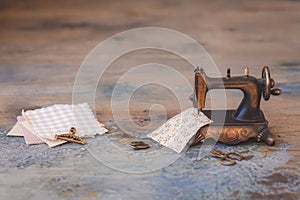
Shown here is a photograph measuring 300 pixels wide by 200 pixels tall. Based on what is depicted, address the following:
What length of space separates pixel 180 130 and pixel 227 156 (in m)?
0.21

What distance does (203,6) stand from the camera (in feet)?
12.8

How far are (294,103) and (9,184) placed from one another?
131 centimetres

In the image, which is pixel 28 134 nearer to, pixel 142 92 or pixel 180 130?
pixel 180 130

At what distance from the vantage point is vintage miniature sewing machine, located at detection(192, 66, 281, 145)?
1.76 metres

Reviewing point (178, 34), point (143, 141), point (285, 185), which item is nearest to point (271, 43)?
point (178, 34)

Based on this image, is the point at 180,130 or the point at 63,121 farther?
the point at 63,121

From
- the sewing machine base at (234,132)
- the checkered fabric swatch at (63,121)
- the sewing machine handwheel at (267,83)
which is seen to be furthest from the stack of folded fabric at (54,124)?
the sewing machine handwheel at (267,83)

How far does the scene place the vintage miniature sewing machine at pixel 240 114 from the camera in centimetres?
176

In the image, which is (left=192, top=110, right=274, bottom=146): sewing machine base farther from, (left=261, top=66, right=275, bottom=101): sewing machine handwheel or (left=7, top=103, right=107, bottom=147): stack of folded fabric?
(left=7, top=103, right=107, bottom=147): stack of folded fabric

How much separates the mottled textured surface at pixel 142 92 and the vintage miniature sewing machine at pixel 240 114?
4 centimetres

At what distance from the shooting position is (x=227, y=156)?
168 centimetres

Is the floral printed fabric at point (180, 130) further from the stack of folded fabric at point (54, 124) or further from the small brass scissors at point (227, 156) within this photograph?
the stack of folded fabric at point (54, 124)

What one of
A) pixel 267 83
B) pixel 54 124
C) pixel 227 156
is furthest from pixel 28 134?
pixel 267 83

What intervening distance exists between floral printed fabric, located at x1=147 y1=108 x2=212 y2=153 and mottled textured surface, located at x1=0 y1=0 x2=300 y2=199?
0.20 feet
